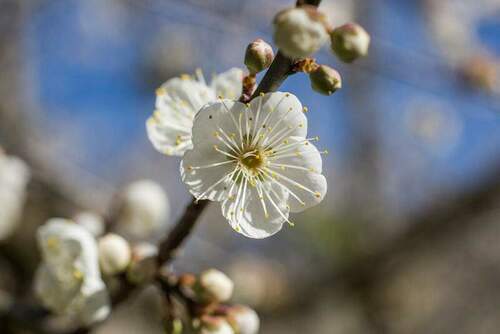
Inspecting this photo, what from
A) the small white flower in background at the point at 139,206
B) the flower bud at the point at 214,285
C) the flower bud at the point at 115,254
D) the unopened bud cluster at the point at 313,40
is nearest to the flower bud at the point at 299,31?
the unopened bud cluster at the point at 313,40

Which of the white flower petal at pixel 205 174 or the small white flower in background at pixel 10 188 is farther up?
the white flower petal at pixel 205 174

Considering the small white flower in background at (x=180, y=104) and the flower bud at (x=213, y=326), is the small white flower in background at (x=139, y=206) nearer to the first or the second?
the small white flower in background at (x=180, y=104)

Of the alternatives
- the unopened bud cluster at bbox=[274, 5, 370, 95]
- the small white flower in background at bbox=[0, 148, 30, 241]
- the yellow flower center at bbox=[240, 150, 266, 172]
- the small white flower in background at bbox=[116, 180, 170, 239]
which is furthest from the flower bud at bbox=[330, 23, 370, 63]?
the small white flower in background at bbox=[0, 148, 30, 241]

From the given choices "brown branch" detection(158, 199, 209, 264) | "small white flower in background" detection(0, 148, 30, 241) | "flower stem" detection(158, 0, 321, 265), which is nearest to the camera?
"flower stem" detection(158, 0, 321, 265)

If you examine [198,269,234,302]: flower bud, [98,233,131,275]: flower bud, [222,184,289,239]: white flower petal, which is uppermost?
[222,184,289,239]: white flower petal

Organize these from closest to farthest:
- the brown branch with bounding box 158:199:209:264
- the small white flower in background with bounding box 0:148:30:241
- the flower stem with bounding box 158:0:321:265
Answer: the flower stem with bounding box 158:0:321:265 → the brown branch with bounding box 158:199:209:264 → the small white flower in background with bounding box 0:148:30:241

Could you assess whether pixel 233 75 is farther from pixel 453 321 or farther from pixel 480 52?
pixel 453 321

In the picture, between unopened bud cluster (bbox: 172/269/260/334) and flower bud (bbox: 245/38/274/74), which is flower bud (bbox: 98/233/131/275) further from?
flower bud (bbox: 245/38/274/74)
